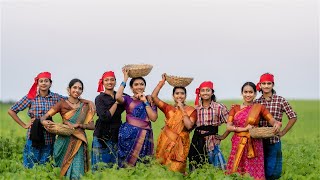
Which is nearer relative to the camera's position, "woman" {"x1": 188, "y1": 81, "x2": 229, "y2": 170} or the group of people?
the group of people

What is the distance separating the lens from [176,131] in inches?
364

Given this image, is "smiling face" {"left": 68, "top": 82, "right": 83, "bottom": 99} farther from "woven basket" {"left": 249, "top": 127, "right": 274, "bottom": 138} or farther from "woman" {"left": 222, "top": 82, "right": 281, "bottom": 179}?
"woven basket" {"left": 249, "top": 127, "right": 274, "bottom": 138}

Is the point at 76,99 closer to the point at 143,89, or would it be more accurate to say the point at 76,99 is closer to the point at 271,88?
the point at 143,89

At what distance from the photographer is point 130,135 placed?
9.18 metres

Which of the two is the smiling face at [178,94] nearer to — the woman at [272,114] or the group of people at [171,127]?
the group of people at [171,127]

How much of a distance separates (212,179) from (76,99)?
8.64 ft

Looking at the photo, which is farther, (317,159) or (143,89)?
(317,159)

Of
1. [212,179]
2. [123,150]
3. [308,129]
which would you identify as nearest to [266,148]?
[212,179]

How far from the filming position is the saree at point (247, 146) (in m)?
9.02

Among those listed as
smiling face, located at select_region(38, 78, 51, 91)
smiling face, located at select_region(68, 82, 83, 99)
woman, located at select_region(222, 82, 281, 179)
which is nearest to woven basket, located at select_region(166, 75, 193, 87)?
woman, located at select_region(222, 82, 281, 179)

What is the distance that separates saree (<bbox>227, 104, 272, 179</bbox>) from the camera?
9.02 meters

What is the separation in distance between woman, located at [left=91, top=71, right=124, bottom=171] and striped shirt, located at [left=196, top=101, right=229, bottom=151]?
48.3 inches

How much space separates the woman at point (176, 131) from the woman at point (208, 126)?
5.6 inches

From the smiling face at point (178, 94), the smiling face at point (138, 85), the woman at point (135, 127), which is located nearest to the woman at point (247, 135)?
the smiling face at point (178, 94)
